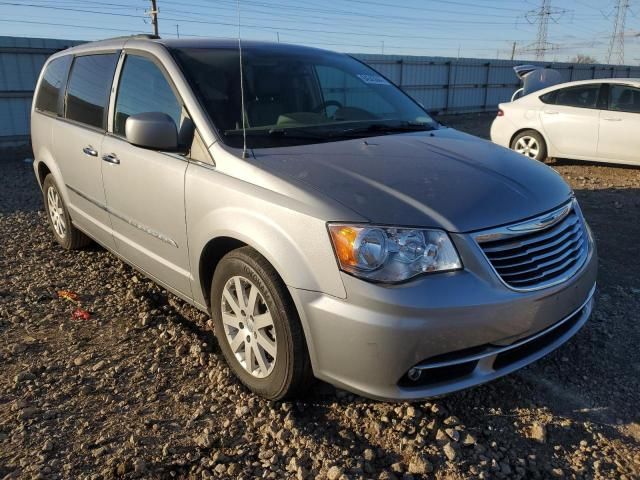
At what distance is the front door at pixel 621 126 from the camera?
26.4 feet

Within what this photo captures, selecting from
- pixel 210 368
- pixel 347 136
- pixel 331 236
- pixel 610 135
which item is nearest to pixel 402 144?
pixel 347 136

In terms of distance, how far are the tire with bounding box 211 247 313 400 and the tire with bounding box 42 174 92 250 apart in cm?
261

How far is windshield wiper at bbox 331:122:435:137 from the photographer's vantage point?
10.5 ft

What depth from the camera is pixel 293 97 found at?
3.39 meters

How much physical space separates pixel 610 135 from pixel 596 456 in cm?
718

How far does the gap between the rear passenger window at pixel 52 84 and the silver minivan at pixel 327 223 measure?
1.09 metres

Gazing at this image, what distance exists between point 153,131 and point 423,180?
1.42 metres

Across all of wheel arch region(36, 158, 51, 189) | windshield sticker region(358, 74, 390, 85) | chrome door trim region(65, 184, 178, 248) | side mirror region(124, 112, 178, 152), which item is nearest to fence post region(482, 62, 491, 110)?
windshield sticker region(358, 74, 390, 85)

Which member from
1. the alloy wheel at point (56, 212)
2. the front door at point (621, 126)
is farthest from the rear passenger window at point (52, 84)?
the front door at point (621, 126)

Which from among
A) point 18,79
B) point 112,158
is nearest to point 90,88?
point 112,158

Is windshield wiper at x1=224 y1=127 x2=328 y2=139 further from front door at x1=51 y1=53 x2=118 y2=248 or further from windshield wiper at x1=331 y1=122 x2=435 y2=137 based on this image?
front door at x1=51 y1=53 x2=118 y2=248

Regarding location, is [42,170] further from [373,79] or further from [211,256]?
[373,79]

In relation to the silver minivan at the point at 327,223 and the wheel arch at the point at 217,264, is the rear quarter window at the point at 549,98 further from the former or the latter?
the wheel arch at the point at 217,264

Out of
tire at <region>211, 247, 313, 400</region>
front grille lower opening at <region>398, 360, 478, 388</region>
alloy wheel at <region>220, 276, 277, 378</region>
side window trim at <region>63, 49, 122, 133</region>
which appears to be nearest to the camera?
front grille lower opening at <region>398, 360, 478, 388</region>
